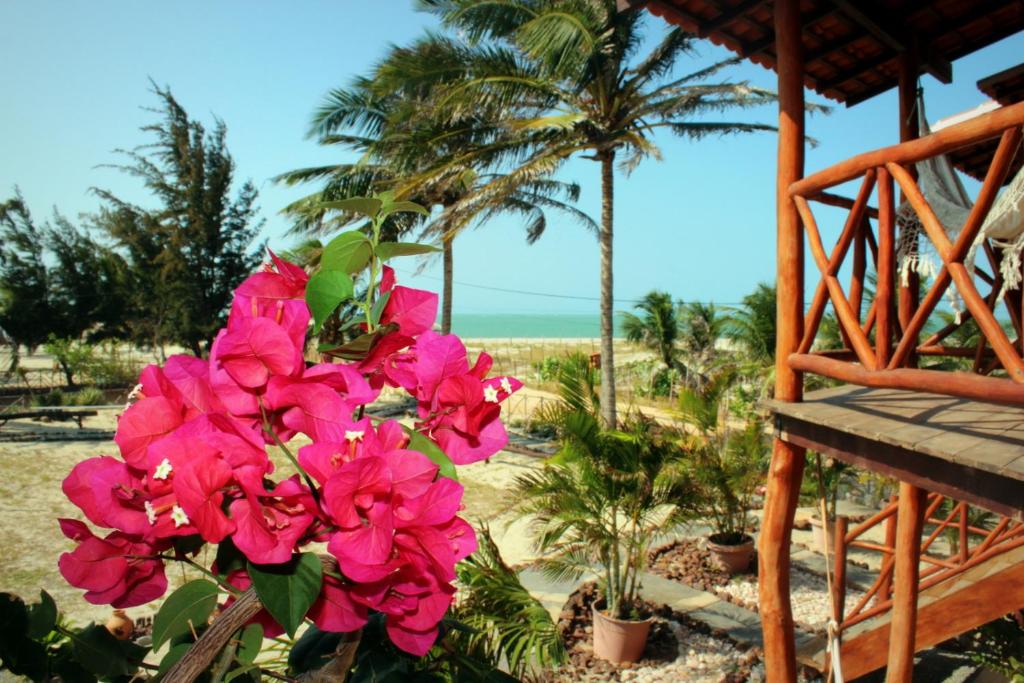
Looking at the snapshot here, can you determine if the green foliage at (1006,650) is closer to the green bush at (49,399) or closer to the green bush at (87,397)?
the green bush at (49,399)

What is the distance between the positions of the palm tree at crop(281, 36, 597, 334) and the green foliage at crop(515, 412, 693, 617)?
396 cm

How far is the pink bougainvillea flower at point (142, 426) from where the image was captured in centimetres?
47

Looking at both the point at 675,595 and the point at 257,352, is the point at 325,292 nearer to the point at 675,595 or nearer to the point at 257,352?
the point at 257,352

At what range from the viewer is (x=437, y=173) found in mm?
11586

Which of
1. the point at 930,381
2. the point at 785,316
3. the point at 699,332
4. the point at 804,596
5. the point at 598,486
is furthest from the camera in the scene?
the point at 699,332

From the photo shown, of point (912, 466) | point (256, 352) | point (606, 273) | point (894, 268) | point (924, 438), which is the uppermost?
point (606, 273)

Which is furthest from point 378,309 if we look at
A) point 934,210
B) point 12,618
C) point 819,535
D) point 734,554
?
point 819,535

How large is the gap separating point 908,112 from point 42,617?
430cm

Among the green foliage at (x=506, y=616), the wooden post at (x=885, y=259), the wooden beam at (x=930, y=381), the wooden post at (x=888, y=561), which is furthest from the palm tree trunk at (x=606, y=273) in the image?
the wooden post at (x=885, y=259)

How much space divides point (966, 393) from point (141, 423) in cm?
222

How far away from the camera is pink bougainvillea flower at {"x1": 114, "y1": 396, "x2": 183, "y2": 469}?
0.47 meters

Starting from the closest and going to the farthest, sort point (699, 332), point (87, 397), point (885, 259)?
point (885, 259) → point (87, 397) → point (699, 332)

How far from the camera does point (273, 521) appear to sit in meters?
0.45

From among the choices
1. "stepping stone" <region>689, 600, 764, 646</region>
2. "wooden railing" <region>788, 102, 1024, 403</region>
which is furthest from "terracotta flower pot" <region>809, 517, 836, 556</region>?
"wooden railing" <region>788, 102, 1024, 403</region>
